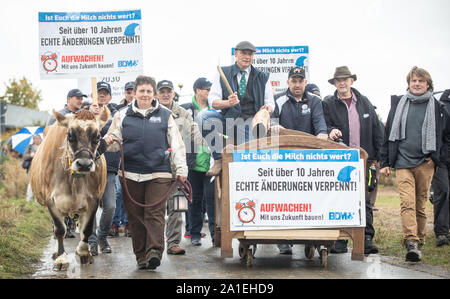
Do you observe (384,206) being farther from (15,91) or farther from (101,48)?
(15,91)

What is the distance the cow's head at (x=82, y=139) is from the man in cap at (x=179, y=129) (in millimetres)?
2158

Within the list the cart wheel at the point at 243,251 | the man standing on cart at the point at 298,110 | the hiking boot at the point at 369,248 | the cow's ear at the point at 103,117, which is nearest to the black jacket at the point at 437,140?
the man standing on cart at the point at 298,110

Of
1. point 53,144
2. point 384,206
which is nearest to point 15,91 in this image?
point 384,206

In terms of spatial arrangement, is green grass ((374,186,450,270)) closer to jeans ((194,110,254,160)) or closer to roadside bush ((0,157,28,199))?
jeans ((194,110,254,160))

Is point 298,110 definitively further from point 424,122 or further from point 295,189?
point 295,189

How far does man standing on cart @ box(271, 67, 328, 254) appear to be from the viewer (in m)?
8.91

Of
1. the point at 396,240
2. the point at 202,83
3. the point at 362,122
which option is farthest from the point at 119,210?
the point at 396,240

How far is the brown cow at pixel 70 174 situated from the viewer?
7.29m

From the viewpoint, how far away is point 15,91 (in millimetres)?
61656

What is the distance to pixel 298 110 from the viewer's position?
29.4 ft

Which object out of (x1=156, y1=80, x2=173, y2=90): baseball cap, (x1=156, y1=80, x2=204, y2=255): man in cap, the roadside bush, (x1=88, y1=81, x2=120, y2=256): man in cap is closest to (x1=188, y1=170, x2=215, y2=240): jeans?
(x1=156, y1=80, x2=204, y2=255): man in cap

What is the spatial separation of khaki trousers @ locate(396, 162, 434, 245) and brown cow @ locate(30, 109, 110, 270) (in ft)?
13.6

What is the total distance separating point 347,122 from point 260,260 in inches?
96.6

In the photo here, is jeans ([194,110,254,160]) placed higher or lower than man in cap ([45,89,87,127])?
lower
